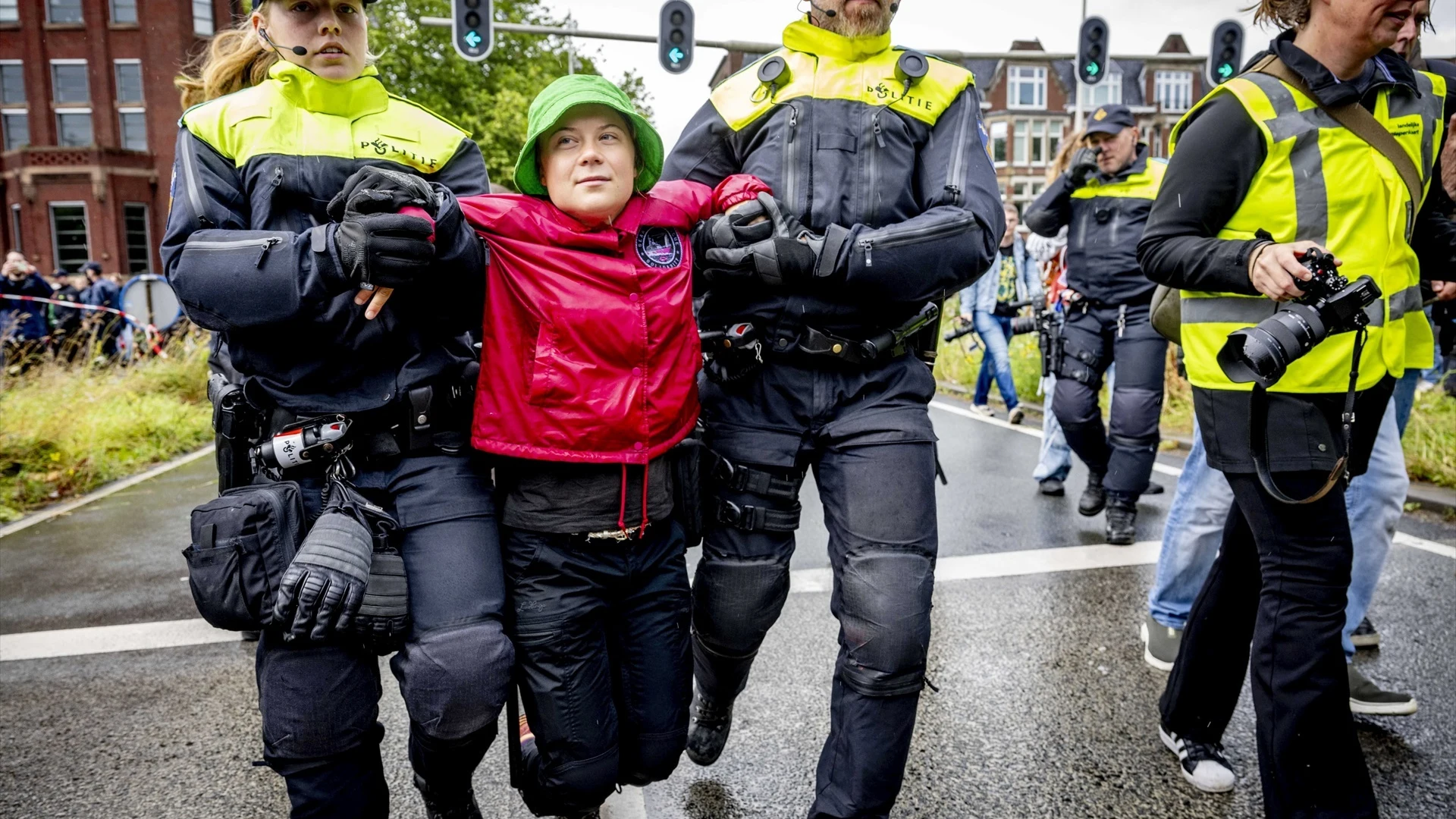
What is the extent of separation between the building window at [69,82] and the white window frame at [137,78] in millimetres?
1018

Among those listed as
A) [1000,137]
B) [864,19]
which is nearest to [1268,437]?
[864,19]

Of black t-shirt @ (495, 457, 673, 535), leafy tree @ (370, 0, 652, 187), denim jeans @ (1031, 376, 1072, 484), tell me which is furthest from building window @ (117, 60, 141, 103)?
black t-shirt @ (495, 457, 673, 535)

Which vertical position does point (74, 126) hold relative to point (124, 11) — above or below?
below

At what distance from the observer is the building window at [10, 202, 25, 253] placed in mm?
36219

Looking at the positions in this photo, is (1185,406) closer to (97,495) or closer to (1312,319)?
(1312,319)

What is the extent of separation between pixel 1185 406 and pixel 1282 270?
7504 mm

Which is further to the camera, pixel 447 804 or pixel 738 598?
pixel 738 598

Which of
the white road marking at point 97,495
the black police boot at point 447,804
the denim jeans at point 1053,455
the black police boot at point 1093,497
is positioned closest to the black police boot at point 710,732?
the black police boot at point 447,804

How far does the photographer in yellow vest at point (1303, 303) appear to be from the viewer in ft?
7.20

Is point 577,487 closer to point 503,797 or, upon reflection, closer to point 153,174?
point 503,797

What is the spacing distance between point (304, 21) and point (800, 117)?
118 centimetres

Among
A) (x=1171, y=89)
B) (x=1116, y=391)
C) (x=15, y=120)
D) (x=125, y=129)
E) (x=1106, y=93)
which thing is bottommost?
(x=1116, y=391)

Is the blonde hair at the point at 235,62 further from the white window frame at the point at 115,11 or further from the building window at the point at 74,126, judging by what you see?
the building window at the point at 74,126

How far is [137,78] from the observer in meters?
36.6
